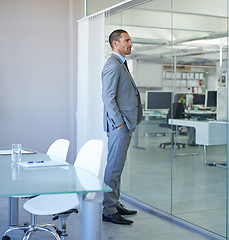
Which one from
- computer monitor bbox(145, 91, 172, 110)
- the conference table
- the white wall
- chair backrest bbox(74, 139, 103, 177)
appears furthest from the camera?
the white wall

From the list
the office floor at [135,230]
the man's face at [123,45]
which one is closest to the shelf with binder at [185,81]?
the man's face at [123,45]

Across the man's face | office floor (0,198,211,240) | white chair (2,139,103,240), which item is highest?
the man's face

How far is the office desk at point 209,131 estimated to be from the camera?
4191 millimetres

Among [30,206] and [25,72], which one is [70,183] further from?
[25,72]

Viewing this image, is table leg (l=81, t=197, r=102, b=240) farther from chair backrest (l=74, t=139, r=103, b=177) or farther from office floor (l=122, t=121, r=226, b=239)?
office floor (l=122, t=121, r=226, b=239)

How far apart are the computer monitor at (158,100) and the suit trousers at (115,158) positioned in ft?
2.06

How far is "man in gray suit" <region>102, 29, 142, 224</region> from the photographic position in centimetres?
453

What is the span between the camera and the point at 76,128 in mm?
7578

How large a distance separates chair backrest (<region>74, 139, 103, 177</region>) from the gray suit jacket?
2.29 ft

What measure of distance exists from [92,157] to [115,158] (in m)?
1.02

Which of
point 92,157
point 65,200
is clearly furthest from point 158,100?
point 65,200

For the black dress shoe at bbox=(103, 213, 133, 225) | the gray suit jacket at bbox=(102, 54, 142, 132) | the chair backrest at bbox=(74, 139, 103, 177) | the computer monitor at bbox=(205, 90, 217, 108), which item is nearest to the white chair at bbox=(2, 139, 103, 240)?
the chair backrest at bbox=(74, 139, 103, 177)

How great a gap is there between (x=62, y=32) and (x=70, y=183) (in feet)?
17.0

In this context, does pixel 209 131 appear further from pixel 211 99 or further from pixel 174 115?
pixel 174 115
